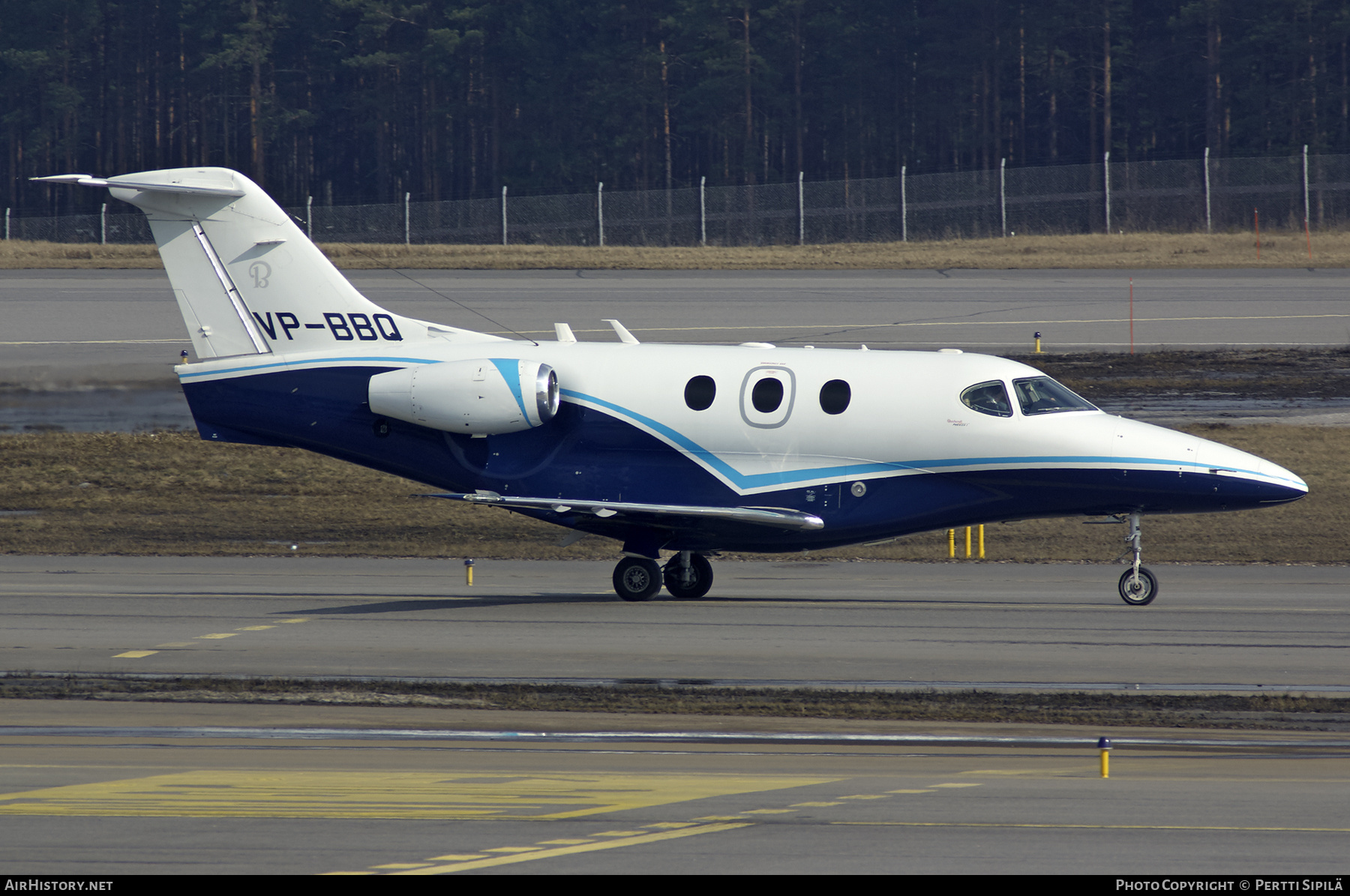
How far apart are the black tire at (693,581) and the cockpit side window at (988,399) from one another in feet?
13.0

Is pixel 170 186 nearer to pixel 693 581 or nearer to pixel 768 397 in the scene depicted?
pixel 768 397

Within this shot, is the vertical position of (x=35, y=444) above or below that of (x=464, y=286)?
below

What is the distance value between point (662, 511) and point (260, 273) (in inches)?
248

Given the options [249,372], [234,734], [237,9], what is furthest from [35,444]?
[237,9]

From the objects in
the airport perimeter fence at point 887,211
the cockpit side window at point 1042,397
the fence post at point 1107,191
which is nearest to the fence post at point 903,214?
the airport perimeter fence at point 887,211

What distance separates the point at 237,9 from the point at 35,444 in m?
59.6

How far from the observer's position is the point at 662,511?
1945 centimetres

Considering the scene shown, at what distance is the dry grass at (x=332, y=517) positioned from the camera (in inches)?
945

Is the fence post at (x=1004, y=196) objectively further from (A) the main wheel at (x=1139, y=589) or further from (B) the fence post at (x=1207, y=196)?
(A) the main wheel at (x=1139, y=589)

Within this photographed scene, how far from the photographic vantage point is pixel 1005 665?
15070 millimetres

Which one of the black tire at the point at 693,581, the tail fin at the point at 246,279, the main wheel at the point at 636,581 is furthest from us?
the tail fin at the point at 246,279

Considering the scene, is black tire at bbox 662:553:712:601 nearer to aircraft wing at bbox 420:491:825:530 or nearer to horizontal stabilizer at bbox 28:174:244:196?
aircraft wing at bbox 420:491:825:530

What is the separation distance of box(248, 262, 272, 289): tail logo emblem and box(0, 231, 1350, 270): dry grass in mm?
29708

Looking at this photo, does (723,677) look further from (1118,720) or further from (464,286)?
(464,286)
